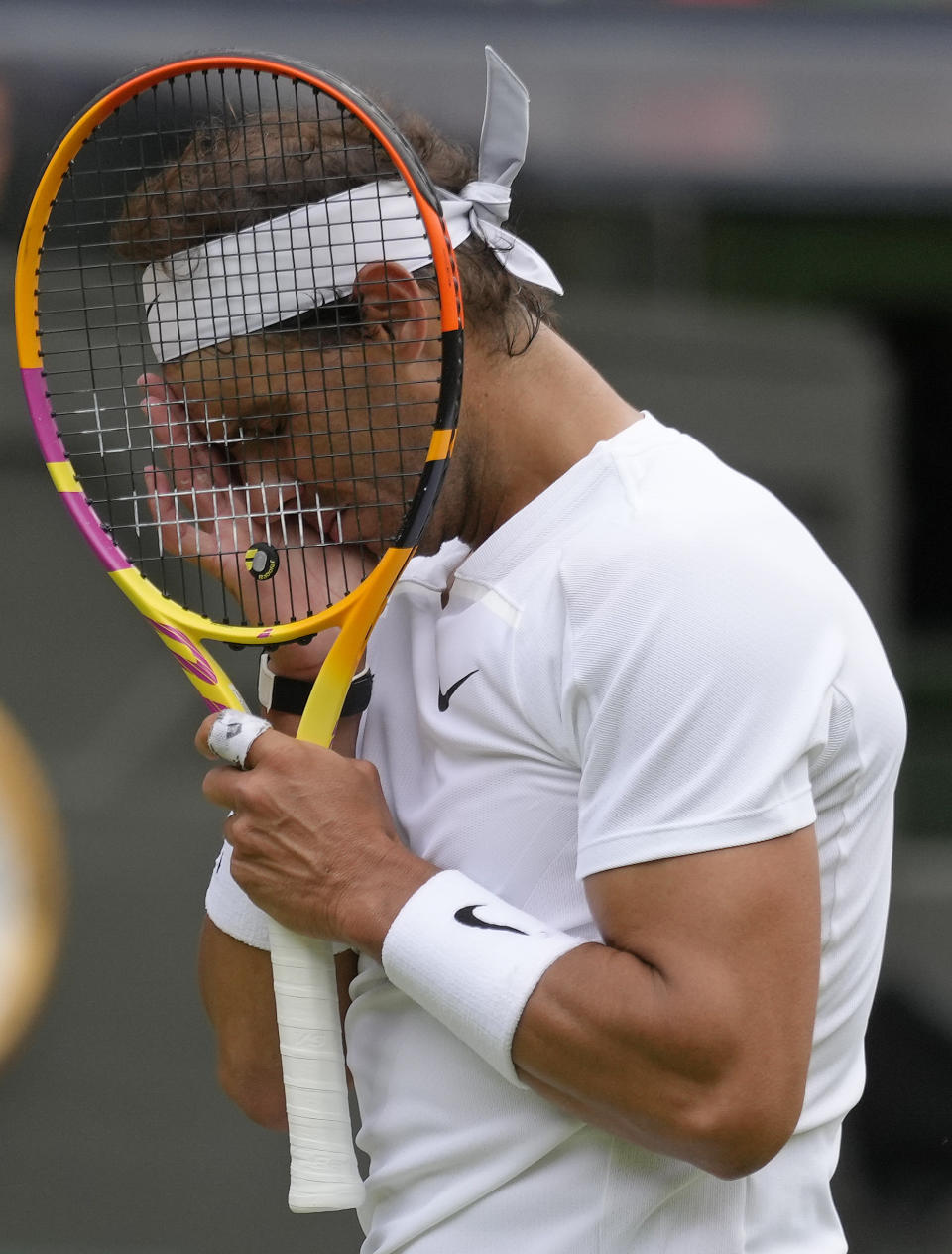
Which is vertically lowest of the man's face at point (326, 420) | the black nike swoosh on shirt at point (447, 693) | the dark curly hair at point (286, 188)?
the black nike swoosh on shirt at point (447, 693)

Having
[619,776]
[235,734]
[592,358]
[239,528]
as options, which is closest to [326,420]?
[239,528]

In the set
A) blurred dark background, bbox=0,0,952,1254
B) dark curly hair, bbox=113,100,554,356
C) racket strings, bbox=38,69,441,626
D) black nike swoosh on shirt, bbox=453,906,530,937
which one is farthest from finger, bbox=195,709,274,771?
blurred dark background, bbox=0,0,952,1254

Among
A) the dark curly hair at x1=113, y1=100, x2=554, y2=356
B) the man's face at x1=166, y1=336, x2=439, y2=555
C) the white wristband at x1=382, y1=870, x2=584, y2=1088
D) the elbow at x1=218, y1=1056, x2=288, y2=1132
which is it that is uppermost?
the dark curly hair at x1=113, y1=100, x2=554, y2=356

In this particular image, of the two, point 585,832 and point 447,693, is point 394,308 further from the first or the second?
point 585,832

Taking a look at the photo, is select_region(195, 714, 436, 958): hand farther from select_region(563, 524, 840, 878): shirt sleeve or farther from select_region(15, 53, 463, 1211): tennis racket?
select_region(563, 524, 840, 878): shirt sleeve

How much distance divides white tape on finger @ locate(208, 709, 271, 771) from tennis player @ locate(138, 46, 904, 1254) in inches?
0.5

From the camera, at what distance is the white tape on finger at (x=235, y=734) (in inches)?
45.1

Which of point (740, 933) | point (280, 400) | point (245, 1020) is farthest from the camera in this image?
point (245, 1020)

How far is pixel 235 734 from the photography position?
1.15 metres

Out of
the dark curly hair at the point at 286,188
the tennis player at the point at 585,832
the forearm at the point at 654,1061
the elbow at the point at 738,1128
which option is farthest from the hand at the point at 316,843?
the dark curly hair at the point at 286,188

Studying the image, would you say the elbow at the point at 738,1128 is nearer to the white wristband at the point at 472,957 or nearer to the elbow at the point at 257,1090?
the white wristband at the point at 472,957

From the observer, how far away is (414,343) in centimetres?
118

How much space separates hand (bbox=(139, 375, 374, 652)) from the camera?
124 centimetres

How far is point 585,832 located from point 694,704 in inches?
4.7
